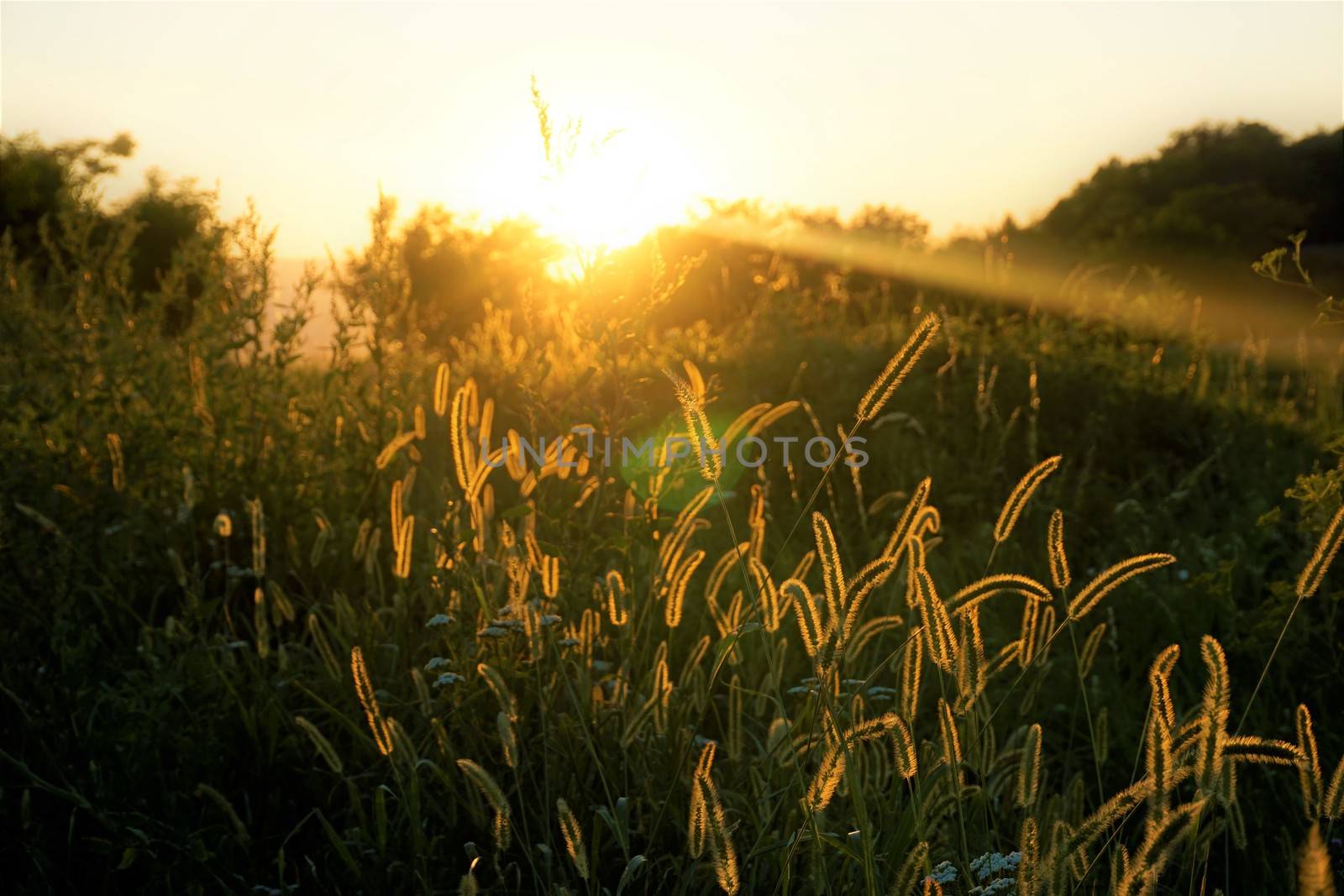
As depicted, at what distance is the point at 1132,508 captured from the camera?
4.45 metres

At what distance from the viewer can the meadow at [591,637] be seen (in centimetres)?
156

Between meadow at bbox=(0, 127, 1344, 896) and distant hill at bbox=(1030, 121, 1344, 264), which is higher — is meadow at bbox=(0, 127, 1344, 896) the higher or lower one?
the lower one

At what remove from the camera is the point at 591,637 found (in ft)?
7.81

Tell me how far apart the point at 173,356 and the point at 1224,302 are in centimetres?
1847

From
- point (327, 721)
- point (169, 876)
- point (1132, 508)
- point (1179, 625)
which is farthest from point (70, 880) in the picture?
point (1132, 508)

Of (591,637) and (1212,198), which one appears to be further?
(1212,198)

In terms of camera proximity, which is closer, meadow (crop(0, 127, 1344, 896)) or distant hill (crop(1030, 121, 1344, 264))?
meadow (crop(0, 127, 1344, 896))

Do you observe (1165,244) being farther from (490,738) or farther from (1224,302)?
(490,738)

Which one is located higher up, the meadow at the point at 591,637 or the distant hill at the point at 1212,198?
the distant hill at the point at 1212,198

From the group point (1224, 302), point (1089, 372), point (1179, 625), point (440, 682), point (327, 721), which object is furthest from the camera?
point (1224, 302)

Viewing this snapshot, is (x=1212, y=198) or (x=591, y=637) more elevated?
(x=1212, y=198)

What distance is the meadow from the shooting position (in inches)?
61.4

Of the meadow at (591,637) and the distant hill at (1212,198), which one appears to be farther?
the distant hill at (1212,198)

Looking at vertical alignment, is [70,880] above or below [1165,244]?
below
